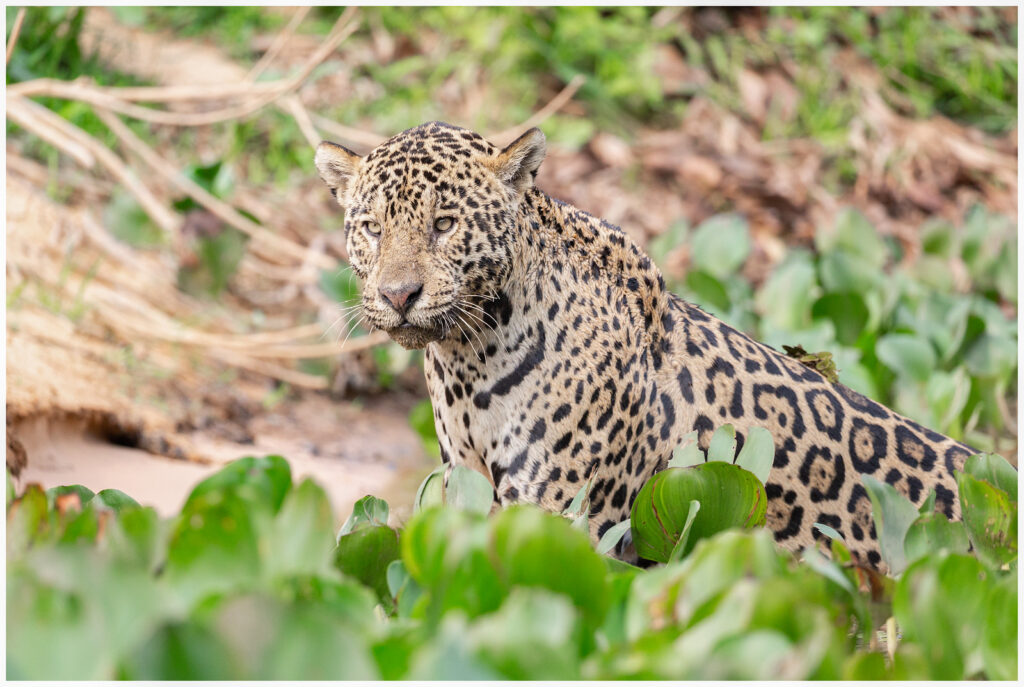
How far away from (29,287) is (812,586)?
6.92 m

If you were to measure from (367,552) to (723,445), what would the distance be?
125 cm

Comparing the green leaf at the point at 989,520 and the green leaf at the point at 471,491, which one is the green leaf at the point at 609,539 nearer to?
the green leaf at the point at 471,491

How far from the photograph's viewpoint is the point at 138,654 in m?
2.11

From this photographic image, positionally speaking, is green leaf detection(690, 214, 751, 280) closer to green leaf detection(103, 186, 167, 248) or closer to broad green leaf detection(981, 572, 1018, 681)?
green leaf detection(103, 186, 167, 248)

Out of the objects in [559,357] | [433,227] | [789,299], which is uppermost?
[433,227]

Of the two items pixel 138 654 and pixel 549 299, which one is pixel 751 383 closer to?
pixel 549 299

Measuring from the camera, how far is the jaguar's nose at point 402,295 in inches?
160

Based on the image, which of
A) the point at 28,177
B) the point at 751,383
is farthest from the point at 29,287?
the point at 751,383

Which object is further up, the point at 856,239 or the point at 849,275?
the point at 856,239

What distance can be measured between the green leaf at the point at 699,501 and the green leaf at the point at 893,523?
373 millimetres

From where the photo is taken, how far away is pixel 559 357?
441 cm

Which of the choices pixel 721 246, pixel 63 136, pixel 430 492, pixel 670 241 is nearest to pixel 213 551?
pixel 430 492

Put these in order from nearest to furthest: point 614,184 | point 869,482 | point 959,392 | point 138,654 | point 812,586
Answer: point 138,654 < point 812,586 < point 869,482 < point 959,392 < point 614,184

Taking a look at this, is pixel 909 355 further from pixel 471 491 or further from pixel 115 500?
pixel 115 500
